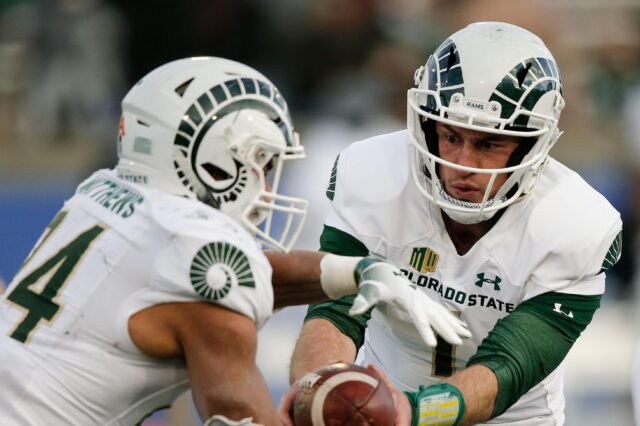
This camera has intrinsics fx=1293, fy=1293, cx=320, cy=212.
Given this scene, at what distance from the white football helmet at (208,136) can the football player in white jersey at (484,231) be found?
756mm

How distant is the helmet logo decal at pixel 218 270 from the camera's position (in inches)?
136

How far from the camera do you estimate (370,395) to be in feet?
12.9

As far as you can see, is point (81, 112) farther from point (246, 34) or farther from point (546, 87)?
point (546, 87)

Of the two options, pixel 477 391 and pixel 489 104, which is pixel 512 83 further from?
pixel 477 391

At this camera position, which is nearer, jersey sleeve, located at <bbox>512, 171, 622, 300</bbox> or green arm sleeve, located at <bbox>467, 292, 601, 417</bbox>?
green arm sleeve, located at <bbox>467, 292, 601, 417</bbox>

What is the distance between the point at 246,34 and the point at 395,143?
5.24 m

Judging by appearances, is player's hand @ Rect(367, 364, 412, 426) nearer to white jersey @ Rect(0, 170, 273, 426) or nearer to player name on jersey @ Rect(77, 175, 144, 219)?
white jersey @ Rect(0, 170, 273, 426)

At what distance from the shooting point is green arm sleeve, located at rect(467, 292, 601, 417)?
432 cm

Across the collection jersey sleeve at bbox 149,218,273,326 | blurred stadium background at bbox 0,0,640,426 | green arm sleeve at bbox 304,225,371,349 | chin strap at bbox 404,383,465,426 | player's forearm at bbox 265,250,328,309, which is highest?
jersey sleeve at bbox 149,218,273,326

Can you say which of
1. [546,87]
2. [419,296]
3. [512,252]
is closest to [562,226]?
[512,252]

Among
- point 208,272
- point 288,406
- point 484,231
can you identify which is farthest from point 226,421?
point 484,231

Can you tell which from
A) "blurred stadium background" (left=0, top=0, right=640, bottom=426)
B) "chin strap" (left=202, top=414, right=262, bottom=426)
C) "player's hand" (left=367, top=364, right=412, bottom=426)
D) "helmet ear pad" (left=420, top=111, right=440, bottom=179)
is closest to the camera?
"chin strap" (left=202, top=414, right=262, bottom=426)

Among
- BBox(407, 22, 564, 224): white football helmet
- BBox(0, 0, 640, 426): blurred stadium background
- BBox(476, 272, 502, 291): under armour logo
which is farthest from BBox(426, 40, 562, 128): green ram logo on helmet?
BBox(0, 0, 640, 426): blurred stadium background

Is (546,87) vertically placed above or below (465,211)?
above
